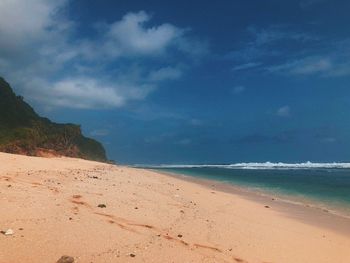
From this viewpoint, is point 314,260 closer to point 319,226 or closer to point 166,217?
point 166,217

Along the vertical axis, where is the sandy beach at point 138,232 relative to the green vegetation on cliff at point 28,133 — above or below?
below

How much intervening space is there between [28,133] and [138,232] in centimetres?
4962

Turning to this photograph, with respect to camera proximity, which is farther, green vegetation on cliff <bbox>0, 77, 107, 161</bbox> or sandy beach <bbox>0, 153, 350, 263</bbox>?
green vegetation on cliff <bbox>0, 77, 107, 161</bbox>

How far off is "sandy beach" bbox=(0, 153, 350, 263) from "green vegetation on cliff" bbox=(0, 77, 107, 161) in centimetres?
4002

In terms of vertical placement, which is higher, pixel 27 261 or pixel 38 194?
pixel 38 194

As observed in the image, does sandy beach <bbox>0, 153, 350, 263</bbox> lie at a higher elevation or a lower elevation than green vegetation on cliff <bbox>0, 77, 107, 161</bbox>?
lower

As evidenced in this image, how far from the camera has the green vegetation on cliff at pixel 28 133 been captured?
170 feet

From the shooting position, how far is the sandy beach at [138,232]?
275 inches

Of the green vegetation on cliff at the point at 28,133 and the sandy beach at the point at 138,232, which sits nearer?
the sandy beach at the point at 138,232

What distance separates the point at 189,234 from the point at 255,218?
4.83 meters

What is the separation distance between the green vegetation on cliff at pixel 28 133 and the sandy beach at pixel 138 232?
1576 inches

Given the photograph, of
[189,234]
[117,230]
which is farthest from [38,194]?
[189,234]

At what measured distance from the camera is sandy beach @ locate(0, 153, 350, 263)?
6.98 metres

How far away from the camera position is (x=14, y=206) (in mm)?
8805
